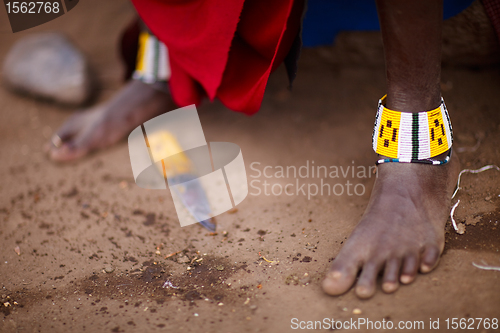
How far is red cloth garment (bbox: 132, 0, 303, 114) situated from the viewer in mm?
1066

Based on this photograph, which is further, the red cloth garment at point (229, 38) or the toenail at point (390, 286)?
the red cloth garment at point (229, 38)

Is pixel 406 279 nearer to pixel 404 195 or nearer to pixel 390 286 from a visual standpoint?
pixel 390 286

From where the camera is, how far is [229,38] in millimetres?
1102

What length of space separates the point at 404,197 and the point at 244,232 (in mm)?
468

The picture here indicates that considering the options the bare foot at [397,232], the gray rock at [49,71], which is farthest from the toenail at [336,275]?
the gray rock at [49,71]

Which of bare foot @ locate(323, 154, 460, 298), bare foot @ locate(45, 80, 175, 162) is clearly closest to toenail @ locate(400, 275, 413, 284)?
bare foot @ locate(323, 154, 460, 298)

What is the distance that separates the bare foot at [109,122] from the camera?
5.26 ft

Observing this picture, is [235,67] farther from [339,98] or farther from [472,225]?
[472,225]

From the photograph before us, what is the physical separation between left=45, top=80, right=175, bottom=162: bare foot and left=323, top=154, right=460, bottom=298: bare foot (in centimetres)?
109

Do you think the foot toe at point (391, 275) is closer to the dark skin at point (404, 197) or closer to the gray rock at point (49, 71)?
the dark skin at point (404, 197)

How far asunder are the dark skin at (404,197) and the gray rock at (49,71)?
1.55 m

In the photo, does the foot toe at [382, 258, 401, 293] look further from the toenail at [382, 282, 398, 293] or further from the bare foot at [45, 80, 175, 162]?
the bare foot at [45, 80, 175, 162]

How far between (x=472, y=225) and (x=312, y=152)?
24.1 inches

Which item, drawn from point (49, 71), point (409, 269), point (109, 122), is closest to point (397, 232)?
point (409, 269)
